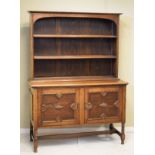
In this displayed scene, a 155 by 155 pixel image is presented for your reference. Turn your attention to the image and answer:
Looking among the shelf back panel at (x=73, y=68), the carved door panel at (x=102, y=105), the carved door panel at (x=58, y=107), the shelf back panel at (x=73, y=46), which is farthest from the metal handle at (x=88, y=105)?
the shelf back panel at (x=73, y=46)

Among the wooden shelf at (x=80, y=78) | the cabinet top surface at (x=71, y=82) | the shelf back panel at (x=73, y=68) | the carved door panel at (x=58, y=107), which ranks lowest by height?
the carved door panel at (x=58, y=107)

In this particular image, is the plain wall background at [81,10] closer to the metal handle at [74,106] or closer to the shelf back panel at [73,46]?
the shelf back panel at [73,46]

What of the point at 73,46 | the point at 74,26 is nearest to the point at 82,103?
the point at 73,46

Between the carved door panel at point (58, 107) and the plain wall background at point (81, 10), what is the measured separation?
26.4 inches

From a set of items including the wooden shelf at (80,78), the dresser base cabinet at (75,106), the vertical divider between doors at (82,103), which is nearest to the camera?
the dresser base cabinet at (75,106)

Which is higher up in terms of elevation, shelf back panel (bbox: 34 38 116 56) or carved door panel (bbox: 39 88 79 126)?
shelf back panel (bbox: 34 38 116 56)

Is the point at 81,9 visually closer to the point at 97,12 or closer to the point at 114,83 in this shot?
the point at 97,12

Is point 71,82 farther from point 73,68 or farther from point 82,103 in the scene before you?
point 73,68

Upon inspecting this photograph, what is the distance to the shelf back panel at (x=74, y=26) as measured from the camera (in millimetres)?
3777

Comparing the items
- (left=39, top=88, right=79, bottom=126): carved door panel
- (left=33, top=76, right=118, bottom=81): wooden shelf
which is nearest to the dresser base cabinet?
(left=39, top=88, right=79, bottom=126): carved door panel

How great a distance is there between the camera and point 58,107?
3.36m

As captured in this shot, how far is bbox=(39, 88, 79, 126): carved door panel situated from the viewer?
10.9ft

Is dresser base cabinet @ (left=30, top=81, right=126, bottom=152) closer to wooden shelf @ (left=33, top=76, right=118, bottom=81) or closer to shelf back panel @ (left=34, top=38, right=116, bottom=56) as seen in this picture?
wooden shelf @ (left=33, top=76, right=118, bottom=81)
